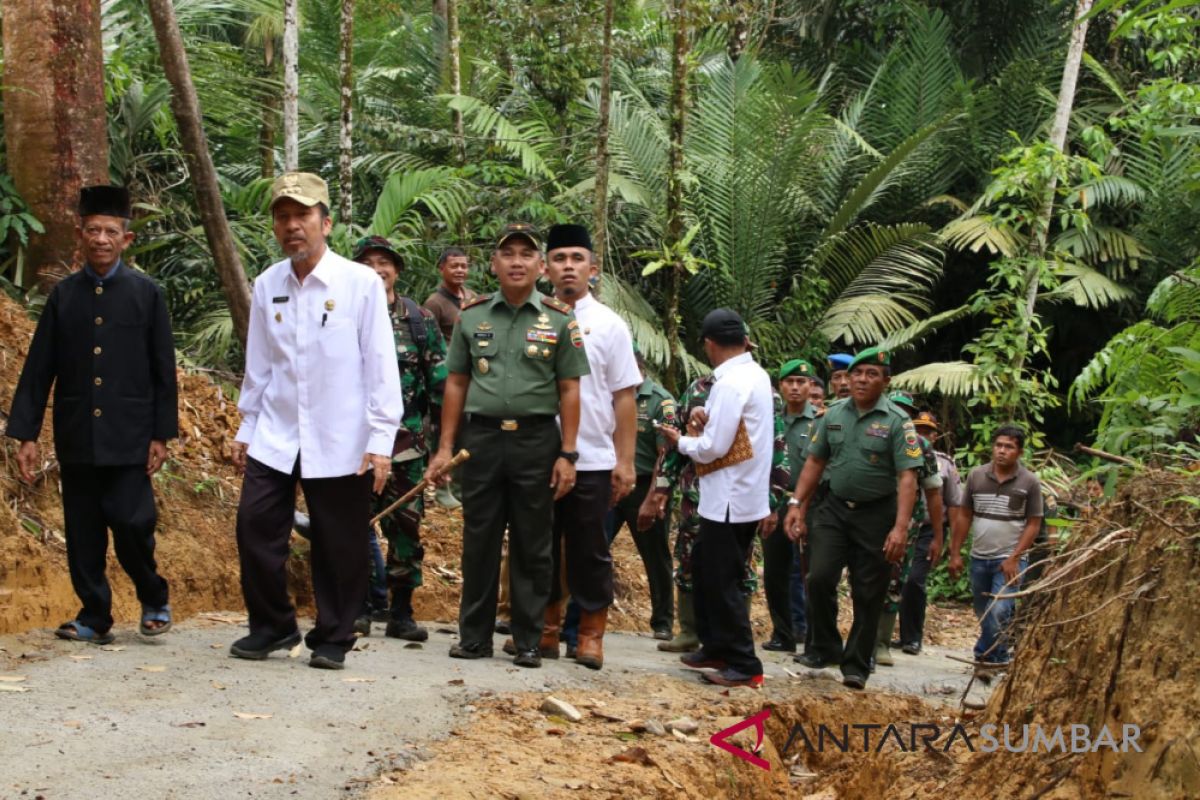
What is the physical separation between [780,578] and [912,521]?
43.9 inches

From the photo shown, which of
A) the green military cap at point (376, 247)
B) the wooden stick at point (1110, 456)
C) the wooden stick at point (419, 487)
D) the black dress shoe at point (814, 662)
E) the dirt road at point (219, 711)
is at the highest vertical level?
the green military cap at point (376, 247)

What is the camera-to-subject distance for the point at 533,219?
1439 centimetres

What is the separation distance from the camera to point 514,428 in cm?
698

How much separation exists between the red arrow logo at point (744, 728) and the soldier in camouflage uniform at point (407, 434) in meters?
1.93

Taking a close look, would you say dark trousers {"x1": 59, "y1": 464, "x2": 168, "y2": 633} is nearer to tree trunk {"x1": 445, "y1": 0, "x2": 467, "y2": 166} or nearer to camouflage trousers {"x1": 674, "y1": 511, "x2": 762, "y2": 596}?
camouflage trousers {"x1": 674, "y1": 511, "x2": 762, "y2": 596}

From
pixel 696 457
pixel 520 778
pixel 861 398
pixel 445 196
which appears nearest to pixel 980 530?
pixel 861 398

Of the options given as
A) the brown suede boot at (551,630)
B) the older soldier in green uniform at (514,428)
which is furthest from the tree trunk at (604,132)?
the older soldier in green uniform at (514,428)

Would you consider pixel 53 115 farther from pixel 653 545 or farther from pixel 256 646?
pixel 653 545

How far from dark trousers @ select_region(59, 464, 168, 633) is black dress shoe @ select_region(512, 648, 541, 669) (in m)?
1.91

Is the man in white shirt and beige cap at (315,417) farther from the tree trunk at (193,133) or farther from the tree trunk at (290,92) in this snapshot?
the tree trunk at (290,92)

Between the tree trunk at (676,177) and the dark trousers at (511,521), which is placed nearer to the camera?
the dark trousers at (511,521)

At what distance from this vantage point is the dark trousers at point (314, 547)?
625 centimetres

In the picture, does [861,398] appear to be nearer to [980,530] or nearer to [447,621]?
[980,530]

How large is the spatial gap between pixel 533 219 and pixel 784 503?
5.93m
